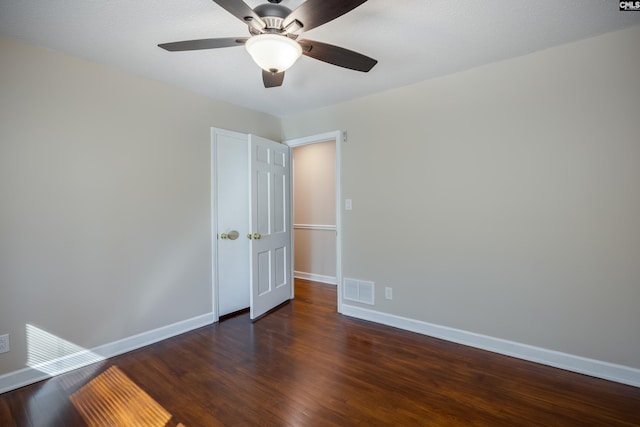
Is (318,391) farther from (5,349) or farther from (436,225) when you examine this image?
(5,349)

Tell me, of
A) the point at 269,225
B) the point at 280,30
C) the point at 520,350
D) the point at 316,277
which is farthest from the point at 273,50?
the point at 316,277

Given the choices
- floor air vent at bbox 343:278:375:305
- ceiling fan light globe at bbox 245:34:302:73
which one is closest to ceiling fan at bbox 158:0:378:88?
ceiling fan light globe at bbox 245:34:302:73

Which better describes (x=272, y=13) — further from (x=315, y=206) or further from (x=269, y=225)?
(x=315, y=206)

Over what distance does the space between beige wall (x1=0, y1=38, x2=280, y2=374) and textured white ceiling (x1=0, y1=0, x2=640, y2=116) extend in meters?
0.27

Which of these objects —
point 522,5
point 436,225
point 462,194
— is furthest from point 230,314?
point 522,5

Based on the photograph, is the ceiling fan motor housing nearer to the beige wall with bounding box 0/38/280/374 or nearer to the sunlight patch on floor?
the beige wall with bounding box 0/38/280/374

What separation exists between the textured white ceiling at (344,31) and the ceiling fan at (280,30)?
0.89 ft

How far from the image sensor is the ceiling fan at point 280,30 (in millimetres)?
1308

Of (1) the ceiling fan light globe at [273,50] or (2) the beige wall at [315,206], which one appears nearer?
(1) the ceiling fan light globe at [273,50]

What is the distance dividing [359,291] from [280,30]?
2.63m

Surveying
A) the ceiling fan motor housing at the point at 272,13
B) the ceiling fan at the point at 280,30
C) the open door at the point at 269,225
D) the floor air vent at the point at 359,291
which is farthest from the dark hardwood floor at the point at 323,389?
the ceiling fan motor housing at the point at 272,13

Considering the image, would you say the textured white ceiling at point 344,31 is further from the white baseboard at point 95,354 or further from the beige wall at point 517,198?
the white baseboard at point 95,354

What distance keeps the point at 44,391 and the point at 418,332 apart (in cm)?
300

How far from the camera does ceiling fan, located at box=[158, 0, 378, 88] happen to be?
1308mm
